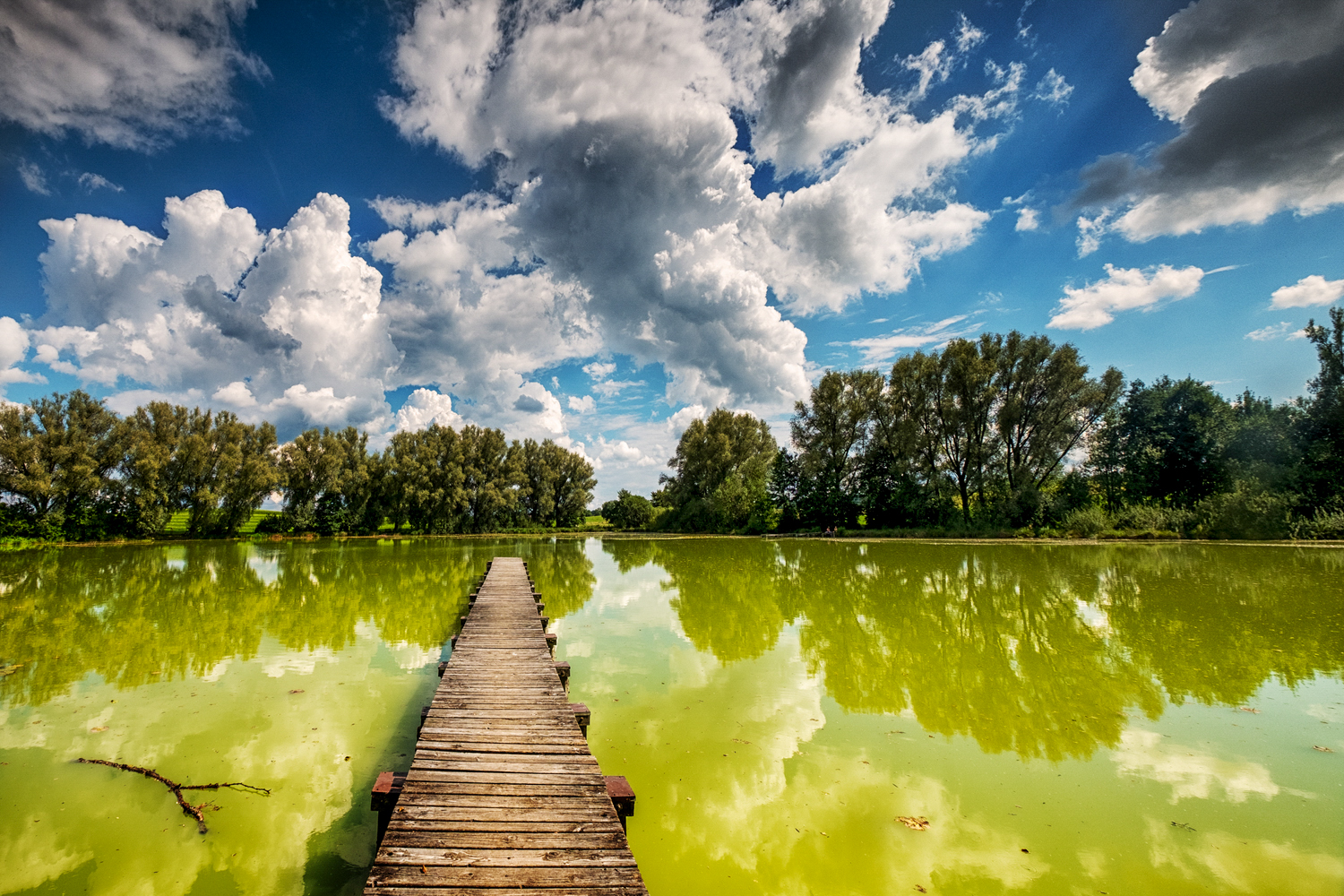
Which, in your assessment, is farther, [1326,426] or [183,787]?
[1326,426]

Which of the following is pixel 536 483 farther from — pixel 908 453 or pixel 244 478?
pixel 908 453

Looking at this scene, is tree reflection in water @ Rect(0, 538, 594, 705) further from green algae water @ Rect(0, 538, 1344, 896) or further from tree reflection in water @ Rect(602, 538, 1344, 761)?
tree reflection in water @ Rect(602, 538, 1344, 761)

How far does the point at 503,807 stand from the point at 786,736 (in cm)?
356

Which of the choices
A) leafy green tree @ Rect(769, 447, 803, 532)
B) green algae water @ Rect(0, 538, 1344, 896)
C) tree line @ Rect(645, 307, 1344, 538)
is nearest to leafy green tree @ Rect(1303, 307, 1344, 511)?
tree line @ Rect(645, 307, 1344, 538)

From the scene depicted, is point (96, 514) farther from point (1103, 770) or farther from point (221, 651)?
point (1103, 770)

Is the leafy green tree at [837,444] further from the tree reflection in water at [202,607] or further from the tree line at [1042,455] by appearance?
the tree reflection in water at [202,607]

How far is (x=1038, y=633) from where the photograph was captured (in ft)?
33.4

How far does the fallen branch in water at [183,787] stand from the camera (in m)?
4.54

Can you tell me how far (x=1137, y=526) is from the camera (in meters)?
30.6

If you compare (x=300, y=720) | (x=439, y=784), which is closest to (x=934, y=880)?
(x=439, y=784)

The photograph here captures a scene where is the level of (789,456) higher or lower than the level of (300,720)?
higher

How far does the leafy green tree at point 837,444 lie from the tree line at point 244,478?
90.6 feet

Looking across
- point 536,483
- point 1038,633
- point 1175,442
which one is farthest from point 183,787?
point 536,483

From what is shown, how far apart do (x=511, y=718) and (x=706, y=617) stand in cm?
753
